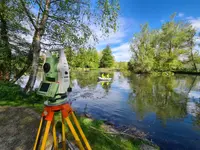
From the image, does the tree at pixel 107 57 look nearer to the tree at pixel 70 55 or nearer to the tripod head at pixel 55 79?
the tree at pixel 70 55

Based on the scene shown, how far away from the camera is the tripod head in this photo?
5.01ft

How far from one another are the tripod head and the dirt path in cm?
170

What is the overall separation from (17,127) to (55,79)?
2.54 m

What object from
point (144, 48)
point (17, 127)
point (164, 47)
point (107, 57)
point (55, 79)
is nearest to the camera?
point (55, 79)

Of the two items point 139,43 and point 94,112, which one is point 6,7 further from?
point 139,43

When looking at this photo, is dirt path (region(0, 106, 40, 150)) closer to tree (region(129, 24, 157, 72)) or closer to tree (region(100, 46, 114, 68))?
tree (region(129, 24, 157, 72))

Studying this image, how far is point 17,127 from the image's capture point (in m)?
3.21

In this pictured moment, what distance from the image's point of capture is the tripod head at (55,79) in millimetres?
1526

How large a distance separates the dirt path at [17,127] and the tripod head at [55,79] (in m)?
1.70

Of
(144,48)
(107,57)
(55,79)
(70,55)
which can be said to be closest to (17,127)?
(55,79)

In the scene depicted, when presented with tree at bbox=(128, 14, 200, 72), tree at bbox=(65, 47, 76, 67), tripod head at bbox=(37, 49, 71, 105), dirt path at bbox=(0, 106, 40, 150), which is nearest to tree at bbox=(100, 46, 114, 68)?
tree at bbox=(128, 14, 200, 72)

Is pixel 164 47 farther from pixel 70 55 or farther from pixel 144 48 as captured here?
pixel 70 55

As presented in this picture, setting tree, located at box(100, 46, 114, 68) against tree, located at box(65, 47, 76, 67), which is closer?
tree, located at box(65, 47, 76, 67)

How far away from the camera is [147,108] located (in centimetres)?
782
